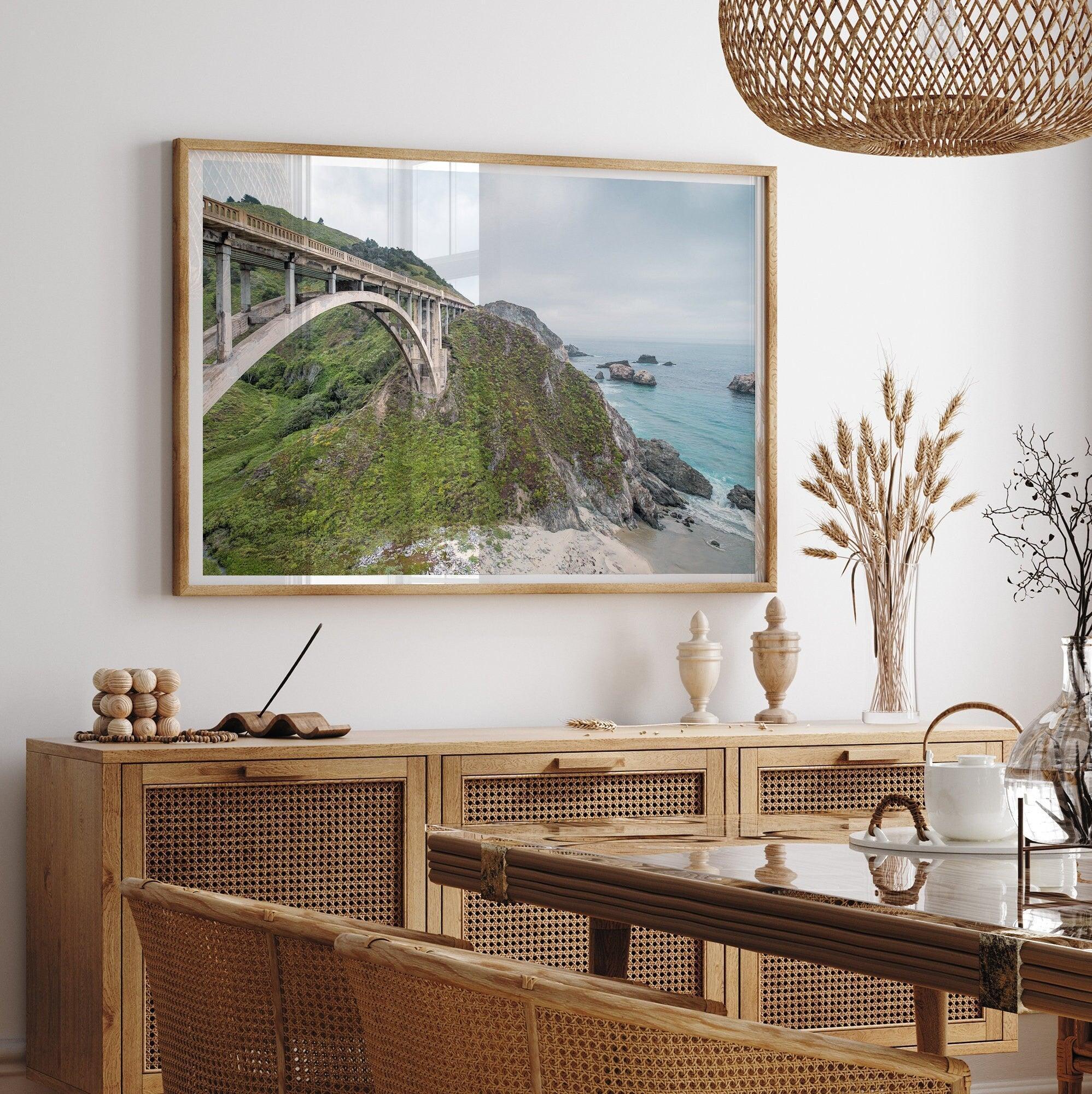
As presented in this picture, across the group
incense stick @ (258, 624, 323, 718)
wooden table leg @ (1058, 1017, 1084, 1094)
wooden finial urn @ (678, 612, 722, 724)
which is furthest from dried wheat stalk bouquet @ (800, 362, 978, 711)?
incense stick @ (258, 624, 323, 718)

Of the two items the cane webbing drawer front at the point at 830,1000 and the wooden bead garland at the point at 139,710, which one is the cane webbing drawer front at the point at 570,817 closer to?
the cane webbing drawer front at the point at 830,1000

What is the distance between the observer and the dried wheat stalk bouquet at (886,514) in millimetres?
3961

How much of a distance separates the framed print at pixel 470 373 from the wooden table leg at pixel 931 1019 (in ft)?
5.76

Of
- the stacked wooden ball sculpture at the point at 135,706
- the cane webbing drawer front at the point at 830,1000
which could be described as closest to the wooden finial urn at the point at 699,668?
the cane webbing drawer front at the point at 830,1000

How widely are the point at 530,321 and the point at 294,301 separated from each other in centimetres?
59

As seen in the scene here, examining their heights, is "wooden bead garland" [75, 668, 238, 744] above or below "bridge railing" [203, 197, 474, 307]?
below

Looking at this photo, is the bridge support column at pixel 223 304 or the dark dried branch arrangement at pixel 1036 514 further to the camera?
the dark dried branch arrangement at pixel 1036 514

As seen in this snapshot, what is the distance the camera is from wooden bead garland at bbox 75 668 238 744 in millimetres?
3359

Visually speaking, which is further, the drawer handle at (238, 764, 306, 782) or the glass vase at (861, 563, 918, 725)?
the glass vase at (861, 563, 918, 725)

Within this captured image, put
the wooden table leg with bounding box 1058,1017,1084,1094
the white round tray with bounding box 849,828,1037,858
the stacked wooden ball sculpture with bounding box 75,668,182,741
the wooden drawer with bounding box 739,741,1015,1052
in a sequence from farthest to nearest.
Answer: the wooden drawer with bounding box 739,741,1015,1052 < the stacked wooden ball sculpture with bounding box 75,668,182,741 < the wooden table leg with bounding box 1058,1017,1084,1094 < the white round tray with bounding box 849,828,1037,858

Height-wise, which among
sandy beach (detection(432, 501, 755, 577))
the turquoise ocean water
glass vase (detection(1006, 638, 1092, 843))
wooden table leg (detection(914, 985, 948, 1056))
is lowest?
wooden table leg (detection(914, 985, 948, 1056))

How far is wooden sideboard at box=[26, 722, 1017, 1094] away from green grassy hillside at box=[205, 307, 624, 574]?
0.53m

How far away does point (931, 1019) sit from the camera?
2334 mm

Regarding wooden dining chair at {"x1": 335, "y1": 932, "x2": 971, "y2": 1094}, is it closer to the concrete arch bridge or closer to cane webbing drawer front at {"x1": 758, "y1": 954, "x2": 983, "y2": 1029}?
cane webbing drawer front at {"x1": 758, "y1": 954, "x2": 983, "y2": 1029}
